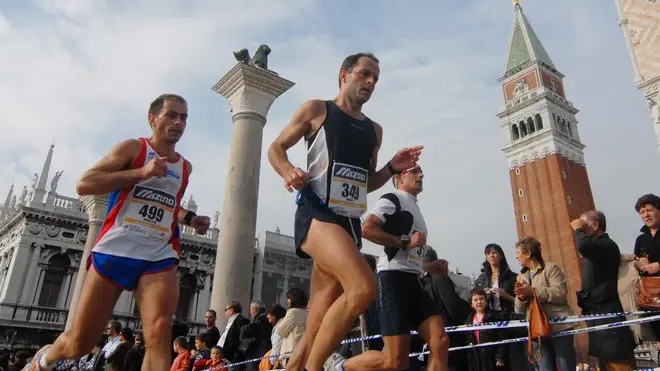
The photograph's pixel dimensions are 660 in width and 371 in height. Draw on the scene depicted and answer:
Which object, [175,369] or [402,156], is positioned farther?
[175,369]

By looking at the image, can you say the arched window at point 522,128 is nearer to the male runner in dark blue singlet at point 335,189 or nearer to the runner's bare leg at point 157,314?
the male runner in dark blue singlet at point 335,189

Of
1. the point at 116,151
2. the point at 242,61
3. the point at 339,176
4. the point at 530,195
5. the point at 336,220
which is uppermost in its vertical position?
the point at 530,195

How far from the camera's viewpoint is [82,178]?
12.0 ft

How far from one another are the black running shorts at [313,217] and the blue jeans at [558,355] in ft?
9.99

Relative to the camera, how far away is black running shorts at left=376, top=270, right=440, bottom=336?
3799 mm

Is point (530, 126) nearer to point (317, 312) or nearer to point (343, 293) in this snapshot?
point (317, 312)

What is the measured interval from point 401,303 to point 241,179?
24.6 feet

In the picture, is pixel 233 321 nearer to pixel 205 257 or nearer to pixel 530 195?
pixel 205 257

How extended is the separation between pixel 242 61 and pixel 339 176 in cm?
914

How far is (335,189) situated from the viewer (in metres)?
3.33

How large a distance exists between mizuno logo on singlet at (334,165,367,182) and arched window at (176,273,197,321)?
98.0 feet

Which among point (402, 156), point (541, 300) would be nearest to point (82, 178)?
point (402, 156)

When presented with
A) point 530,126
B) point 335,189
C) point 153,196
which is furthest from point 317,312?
point 530,126

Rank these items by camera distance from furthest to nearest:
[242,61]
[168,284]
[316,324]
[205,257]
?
[205,257] → [242,61] → [168,284] → [316,324]
